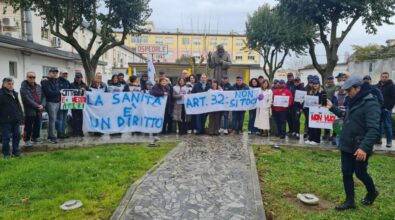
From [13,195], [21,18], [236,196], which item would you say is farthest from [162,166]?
[21,18]

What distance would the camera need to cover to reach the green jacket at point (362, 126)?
4.66m

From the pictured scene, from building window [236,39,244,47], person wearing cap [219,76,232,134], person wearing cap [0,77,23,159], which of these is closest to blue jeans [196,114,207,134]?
person wearing cap [219,76,232,134]

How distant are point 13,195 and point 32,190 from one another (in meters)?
0.30

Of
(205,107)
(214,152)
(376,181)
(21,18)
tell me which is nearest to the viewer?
(376,181)

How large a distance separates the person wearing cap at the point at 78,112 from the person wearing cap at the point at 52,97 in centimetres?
62

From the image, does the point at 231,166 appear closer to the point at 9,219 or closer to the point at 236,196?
the point at 236,196

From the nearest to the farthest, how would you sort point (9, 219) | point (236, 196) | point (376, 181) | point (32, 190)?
point (9, 219)
point (236, 196)
point (32, 190)
point (376, 181)

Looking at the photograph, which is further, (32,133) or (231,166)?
(32,133)

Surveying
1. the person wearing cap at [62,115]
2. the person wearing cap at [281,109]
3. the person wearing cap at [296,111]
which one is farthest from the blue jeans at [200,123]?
Result: the person wearing cap at [62,115]

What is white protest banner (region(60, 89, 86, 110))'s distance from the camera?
10.0 metres

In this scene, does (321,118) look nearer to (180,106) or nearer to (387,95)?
(387,95)

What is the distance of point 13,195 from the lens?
5.82 metres

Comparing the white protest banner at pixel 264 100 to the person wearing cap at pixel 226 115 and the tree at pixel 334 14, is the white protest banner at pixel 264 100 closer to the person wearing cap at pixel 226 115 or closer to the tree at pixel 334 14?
the person wearing cap at pixel 226 115

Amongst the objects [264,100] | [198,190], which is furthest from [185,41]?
[198,190]
